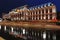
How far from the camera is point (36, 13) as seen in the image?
71.1 inches

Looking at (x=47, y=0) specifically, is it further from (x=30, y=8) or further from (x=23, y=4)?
(x=23, y=4)

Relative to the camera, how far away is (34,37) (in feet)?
5.71

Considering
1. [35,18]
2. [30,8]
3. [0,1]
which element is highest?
[0,1]

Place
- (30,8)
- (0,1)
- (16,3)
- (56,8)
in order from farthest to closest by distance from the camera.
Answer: (0,1)
(16,3)
(30,8)
(56,8)

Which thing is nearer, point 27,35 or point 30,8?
point 27,35

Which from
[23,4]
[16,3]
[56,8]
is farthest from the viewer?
[16,3]

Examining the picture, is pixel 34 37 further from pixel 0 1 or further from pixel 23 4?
pixel 0 1

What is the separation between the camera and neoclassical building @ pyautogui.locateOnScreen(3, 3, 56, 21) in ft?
5.43

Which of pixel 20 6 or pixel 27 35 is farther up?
pixel 20 6

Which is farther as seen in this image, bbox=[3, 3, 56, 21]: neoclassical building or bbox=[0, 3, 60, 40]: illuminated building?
bbox=[3, 3, 56, 21]: neoclassical building

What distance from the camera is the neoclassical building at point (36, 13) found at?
1.66m

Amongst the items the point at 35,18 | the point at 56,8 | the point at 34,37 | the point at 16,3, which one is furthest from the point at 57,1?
the point at 16,3

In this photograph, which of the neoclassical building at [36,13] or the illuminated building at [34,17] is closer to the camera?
the illuminated building at [34,17]

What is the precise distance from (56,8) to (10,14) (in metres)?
0.91
